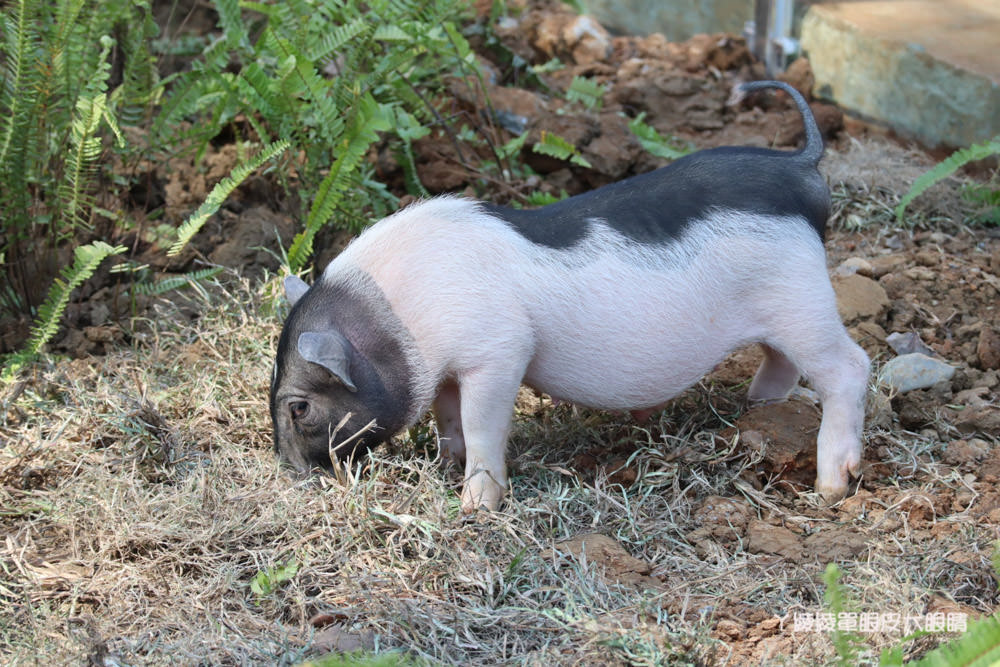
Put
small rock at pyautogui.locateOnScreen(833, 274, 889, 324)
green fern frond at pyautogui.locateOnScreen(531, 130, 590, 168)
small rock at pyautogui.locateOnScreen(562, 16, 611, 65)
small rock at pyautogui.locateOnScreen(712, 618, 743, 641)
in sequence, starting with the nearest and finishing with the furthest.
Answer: small rock at pyautogui.locateOnScreen(712, 618, 743, 641), small rock at pyautogui.locateOnScreen(833, 274, 889, 324), green fern frond at pyautogui.locateOnScreen(531, 130, 590, 168), small rock at pyautogui.locateOnScreen(562, 16, 611, 65)

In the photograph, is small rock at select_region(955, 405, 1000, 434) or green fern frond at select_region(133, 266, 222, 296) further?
green fern frond at select_region(133, 266, 222, 296)

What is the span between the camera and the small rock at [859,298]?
5449 millimetres

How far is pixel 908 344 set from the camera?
17.5ft

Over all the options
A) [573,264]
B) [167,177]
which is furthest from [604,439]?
[167,177]

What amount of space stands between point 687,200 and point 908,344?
1.66 metres

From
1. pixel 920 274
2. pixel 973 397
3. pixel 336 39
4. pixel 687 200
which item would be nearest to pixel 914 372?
pixel 973 397

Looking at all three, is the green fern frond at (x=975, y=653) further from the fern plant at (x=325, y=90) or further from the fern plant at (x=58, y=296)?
the fern plant at (x=58, y=296)

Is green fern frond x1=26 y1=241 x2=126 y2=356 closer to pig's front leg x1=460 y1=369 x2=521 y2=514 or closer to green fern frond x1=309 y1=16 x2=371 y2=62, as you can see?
green fern frond x1=309 y1=16 x2=371 y2=62

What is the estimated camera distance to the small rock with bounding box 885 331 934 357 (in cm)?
531

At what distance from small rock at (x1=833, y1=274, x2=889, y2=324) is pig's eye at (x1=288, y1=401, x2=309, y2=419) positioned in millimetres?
2693

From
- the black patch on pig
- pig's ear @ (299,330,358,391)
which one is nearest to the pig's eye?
pig's ear @ (299,330,358,391)

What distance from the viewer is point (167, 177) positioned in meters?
6.75

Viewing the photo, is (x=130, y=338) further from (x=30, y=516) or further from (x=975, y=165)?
(x=975, y=165)

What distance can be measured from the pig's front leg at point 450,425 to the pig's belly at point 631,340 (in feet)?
1.23
